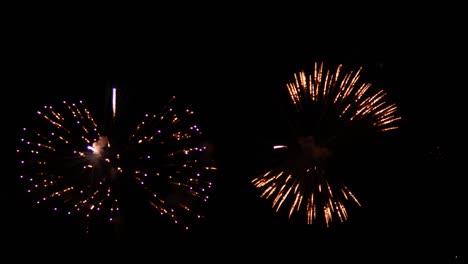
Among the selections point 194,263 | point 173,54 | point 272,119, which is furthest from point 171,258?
point 173,54

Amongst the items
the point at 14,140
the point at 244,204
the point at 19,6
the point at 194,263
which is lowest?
the point at 194,263

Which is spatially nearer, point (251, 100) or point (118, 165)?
point (118, 165)

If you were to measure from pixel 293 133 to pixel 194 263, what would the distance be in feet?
3.78

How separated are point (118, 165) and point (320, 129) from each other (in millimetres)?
1287

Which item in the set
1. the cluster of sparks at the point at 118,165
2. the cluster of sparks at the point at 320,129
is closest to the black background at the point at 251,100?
the cluster of sparks at the point at 118,165

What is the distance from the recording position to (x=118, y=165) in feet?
9.28

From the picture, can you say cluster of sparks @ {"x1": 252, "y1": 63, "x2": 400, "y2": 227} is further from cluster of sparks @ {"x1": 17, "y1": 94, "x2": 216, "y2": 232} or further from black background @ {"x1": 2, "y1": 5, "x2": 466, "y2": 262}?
cluster of sparks @ {"x1": 17, "y1": 94, "x2": 216, "y2": 232}

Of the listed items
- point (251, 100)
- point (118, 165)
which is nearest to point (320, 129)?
point (251, 100)

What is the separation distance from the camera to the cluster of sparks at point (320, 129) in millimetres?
2834

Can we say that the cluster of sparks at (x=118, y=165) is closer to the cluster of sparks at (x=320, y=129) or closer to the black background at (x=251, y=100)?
the black background at (x=251, y=100)

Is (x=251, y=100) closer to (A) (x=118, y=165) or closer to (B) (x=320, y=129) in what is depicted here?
(B) (x=320, y=129)

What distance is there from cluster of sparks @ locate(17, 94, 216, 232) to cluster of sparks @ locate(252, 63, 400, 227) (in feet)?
1.67

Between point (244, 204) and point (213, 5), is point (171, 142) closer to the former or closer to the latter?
point (244, 204)

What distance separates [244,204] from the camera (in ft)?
10.6
